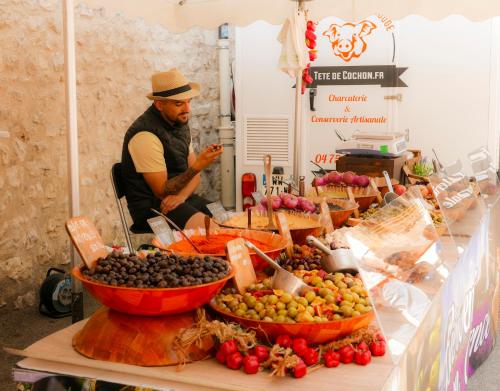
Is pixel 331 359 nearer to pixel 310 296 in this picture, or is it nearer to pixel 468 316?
pixel 310 296

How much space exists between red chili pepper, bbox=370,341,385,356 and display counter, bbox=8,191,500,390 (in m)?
0.02

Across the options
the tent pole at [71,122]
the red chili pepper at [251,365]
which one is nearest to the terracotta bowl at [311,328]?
the red chili pepper at [251,365]

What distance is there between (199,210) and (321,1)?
159cm

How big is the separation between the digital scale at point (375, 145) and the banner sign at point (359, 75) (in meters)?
1.32

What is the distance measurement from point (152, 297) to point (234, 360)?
254 millimetres

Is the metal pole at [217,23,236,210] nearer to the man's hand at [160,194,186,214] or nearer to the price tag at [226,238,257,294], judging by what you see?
the man's hand at [160,194,186,214]

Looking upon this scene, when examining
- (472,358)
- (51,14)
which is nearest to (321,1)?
(51,14)

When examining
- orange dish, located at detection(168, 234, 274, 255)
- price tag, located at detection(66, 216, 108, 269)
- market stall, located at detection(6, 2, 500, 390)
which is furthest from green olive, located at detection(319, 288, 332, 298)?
price tag, located at detection(66, 216, 108, 269)

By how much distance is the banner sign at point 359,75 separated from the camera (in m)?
6.37

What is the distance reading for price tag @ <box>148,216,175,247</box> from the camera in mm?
2361

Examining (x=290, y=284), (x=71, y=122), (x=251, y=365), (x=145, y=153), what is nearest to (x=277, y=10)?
(x=145, y=153)

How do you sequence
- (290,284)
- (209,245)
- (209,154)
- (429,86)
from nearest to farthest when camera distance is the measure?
(290,284) → (209,245) → (209,154) → (429,86)

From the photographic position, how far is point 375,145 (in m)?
5.01

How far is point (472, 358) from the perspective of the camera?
321 centimetres
